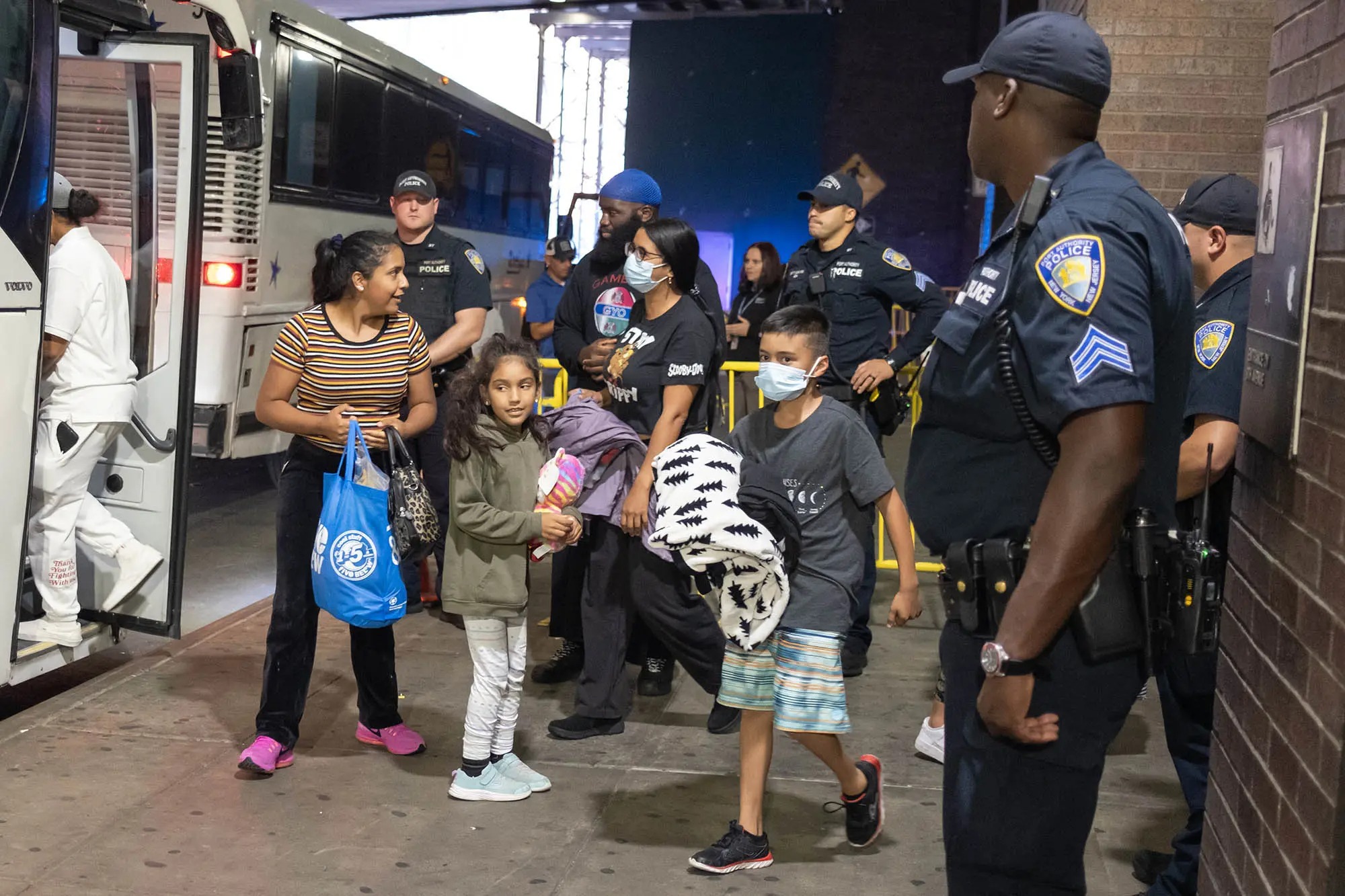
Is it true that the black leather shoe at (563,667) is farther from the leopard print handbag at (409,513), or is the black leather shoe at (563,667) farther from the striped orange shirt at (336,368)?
the striped orange shirt at (336,368)

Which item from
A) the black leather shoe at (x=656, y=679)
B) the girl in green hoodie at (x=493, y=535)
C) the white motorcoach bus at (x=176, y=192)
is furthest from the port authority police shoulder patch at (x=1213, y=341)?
the white motorcoach bus at (x=176, y=192)

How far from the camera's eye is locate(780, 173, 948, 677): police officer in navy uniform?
6.30 meters

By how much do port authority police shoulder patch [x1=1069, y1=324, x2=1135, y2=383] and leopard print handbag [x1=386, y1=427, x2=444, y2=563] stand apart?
9.34 feet

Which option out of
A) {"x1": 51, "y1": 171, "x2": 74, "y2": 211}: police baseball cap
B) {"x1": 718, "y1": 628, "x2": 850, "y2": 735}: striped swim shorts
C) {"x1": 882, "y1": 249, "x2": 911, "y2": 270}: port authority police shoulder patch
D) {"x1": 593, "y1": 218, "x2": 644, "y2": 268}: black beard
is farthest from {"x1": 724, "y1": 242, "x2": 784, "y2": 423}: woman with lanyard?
{"x1": 718, "y1": 628, "x2": 850, "y2": 735}: striped swim shorts

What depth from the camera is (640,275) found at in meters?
5.29

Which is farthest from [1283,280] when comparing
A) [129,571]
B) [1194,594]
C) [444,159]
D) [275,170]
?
[444,159]

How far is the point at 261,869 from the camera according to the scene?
404cm

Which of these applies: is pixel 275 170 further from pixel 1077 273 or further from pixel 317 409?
pixel 1077 273

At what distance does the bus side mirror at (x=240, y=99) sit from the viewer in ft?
18.9

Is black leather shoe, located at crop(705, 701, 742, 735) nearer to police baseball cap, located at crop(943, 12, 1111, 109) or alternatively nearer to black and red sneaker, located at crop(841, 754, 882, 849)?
black and red sneaker, located at crop(841, 754, 882, 849)

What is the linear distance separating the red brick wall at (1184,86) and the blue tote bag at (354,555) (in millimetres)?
4242

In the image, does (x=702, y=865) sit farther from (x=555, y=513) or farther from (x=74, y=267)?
(x=74, y=267)

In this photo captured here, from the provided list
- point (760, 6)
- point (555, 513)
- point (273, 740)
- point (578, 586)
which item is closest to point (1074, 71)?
point (555, 513)

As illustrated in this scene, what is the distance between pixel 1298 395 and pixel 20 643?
4.63m
